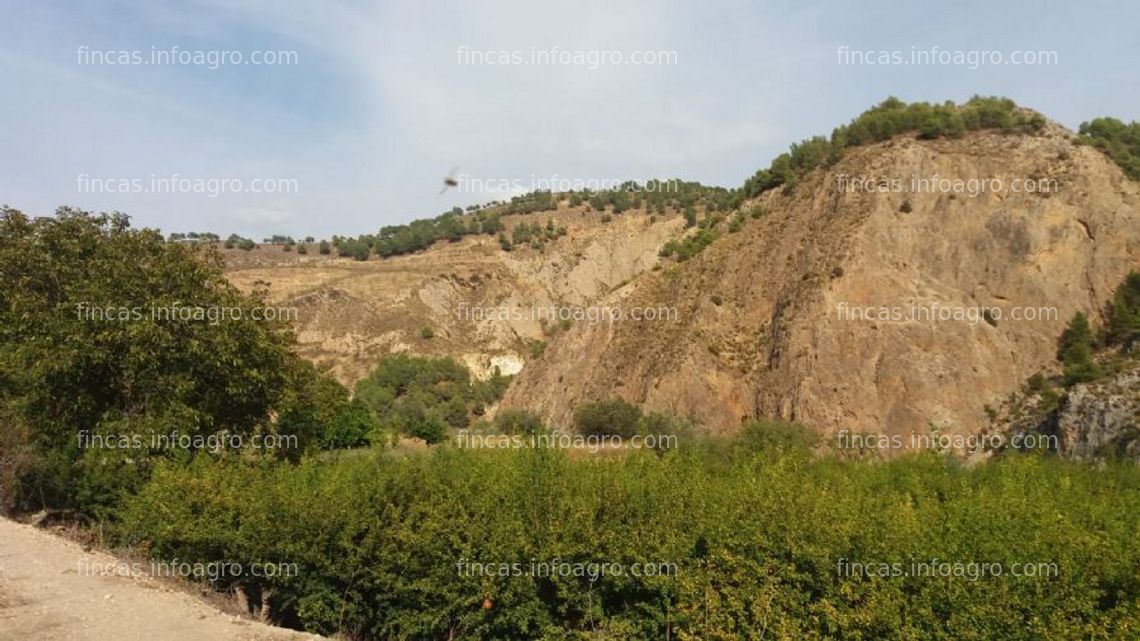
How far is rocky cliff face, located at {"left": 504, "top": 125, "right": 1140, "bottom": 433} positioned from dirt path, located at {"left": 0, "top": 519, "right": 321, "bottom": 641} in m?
28.1

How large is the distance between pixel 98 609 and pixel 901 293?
35257 millimetres

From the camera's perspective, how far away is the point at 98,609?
42.0 ft

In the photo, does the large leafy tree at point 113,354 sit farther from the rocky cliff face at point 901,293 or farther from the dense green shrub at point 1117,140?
the dense green shrub at point 1117,140

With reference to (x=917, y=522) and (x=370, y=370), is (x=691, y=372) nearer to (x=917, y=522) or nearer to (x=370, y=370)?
(x=917, y=522)

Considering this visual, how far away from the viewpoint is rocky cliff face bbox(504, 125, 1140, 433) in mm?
35781

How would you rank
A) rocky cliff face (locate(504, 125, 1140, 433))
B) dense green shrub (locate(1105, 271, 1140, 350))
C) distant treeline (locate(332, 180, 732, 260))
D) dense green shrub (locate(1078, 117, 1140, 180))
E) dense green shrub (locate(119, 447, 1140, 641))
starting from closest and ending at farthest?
dense green shrub (locate(119, 447, 1140, 641)), dense green shrub (locate(1105, 271, 1140, 350)), rocky cliff face (locate(504, 125, 1140, 433)), dense green shrub (locate(1078, 117, 1140, 180)), distant treeline (locate(332, 180, 732, 260))

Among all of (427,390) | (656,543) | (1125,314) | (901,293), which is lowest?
(427,390)

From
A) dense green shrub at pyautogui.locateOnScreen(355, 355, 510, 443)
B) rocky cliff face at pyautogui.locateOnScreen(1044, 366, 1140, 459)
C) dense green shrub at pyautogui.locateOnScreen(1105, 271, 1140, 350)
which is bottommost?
dense green shrub at pyautogui.locateOnScreen(355, 355, 510, 443)

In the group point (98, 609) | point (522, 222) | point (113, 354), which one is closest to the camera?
point (98, 609)

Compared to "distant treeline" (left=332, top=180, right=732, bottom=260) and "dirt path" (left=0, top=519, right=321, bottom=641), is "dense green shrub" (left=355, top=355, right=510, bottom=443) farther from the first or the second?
"dirt path" (left=0, top=519, right=321, bottom=641)

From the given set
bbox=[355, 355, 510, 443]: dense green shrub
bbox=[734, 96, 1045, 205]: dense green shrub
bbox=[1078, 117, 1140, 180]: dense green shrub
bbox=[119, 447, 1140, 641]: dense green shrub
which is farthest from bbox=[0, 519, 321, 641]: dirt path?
bbox=[1078, 117, 1140, 180]: dense green shrub

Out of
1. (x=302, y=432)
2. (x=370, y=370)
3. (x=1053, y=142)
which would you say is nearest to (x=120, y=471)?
(x=302, y=432)

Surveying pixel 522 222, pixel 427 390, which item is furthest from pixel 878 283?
pixel 522 222

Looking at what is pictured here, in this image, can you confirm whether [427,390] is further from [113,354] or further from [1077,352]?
[1077,352]
